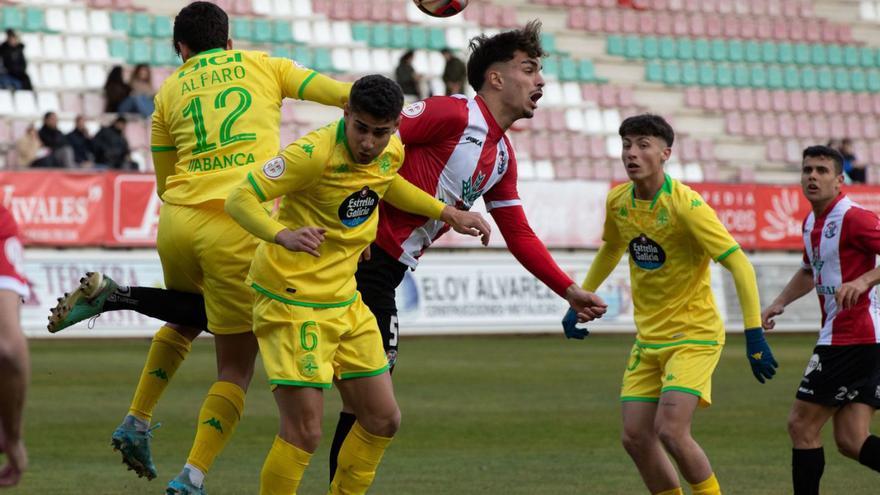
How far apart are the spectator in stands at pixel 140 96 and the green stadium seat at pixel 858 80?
1713 centimetres

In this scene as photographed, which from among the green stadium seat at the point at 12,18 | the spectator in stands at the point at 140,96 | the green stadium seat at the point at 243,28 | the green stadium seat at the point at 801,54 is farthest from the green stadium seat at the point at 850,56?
the green stadium seat at the point at 12,18

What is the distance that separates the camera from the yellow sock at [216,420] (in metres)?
7.06

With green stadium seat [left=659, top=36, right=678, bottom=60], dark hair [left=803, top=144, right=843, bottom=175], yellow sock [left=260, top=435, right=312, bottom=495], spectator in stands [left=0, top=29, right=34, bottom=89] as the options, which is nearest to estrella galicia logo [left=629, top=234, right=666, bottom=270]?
dark hair [left=803, top=144, right=843, bottom=175]

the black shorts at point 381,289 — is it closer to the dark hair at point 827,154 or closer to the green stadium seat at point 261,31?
the dark hair at point 827,154

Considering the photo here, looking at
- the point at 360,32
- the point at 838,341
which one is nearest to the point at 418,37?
the point at 360,32

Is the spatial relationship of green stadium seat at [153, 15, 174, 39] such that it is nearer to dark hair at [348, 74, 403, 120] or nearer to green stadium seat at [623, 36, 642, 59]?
green stadium seat at [623, 36, 642, 59]

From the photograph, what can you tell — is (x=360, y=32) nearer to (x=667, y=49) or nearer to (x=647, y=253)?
(x=667, y=49)

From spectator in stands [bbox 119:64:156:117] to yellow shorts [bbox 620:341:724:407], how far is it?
15998mm

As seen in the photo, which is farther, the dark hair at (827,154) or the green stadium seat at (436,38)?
the green stadium seat at (436,38)

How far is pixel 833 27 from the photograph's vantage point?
33.0 m

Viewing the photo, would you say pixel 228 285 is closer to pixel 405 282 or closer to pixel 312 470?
pixel 312 470

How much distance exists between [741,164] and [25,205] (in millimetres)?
15830

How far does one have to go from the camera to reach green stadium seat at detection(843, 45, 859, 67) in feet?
107

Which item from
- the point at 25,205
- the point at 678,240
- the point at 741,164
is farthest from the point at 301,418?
the point at 741,164
